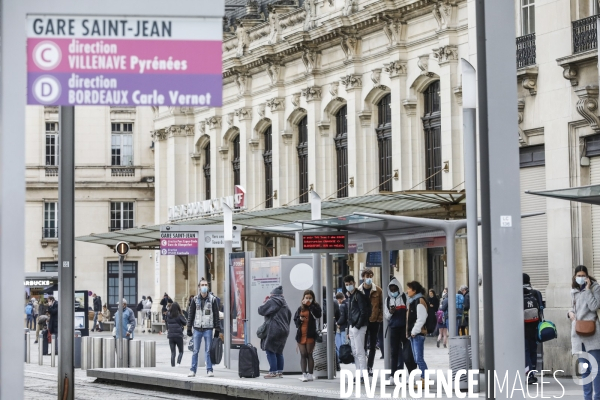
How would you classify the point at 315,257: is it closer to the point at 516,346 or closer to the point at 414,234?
the point at 414,234

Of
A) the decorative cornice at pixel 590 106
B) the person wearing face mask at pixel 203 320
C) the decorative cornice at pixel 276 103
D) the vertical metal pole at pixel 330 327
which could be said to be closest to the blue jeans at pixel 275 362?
the vertical metal pole at pixel 330 327

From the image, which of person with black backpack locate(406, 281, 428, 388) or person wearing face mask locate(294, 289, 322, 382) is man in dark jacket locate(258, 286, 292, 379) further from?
person with black backpack locate(406, 281, 428, 388)

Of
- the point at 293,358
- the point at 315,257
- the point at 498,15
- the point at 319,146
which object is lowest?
the point at 293,358

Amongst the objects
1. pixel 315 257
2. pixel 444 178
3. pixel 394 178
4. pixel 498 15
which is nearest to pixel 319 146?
pixel 394 178

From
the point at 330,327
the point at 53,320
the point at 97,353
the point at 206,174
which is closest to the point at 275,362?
the point at 330,327

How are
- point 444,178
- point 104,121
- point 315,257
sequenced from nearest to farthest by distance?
point 315,257 → point 444,178 → point 104,121

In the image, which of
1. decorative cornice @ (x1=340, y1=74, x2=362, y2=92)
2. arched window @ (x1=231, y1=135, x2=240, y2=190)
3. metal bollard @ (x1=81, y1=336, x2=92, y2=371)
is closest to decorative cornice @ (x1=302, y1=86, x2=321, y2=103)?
decorative cornice @ (x1=340, y1=74, x2=362, y2=92)

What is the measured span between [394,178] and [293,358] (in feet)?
71.2

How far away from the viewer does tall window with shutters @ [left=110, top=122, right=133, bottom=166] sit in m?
79.1

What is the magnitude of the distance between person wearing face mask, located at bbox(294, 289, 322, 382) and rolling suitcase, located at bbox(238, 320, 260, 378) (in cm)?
177

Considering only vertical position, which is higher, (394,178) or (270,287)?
(394,178)

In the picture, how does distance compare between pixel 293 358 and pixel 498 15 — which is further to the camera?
pixel 293 358

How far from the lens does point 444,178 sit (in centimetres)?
4291

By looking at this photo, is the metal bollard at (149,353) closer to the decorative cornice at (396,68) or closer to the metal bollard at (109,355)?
the metal bollard at (109,355)
